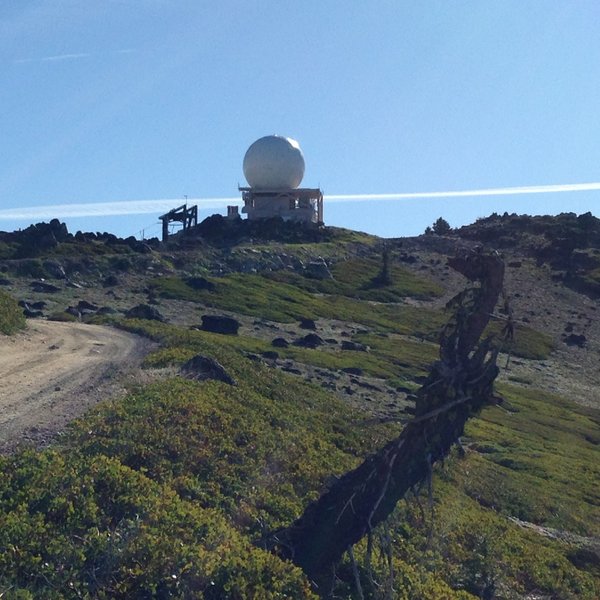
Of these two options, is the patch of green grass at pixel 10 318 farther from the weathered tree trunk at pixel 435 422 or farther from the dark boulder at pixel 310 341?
the weathered tree trunk at pixel 435 422

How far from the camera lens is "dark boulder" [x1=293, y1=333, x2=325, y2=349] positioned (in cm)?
4903

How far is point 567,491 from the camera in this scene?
28.5m

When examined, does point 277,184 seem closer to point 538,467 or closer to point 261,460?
point 538,467

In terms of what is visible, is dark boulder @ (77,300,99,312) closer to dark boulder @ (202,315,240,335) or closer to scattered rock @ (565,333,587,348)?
dark boulder @ (202,315,240,335)

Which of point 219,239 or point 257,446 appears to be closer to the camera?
point 257,446

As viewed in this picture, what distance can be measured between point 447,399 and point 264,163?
3344 inches

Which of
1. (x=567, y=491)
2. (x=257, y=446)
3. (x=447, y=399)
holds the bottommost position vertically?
(x=567, y=491)

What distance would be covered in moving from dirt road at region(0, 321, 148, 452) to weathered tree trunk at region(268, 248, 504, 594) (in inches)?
220

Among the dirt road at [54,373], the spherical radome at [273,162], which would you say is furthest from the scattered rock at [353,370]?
the spherical radome at [273,162]

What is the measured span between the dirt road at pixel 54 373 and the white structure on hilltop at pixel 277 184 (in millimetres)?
60770

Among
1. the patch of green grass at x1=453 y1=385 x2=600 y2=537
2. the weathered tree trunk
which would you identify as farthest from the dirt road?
the patch of green grass at x1=453 y1=385 x2=600 y2=537

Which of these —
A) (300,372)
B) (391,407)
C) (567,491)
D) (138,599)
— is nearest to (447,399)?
(138,599)

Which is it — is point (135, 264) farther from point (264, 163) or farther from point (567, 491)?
point (567, 491)

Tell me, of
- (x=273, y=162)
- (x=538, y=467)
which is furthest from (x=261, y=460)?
(x=273, y=162)
